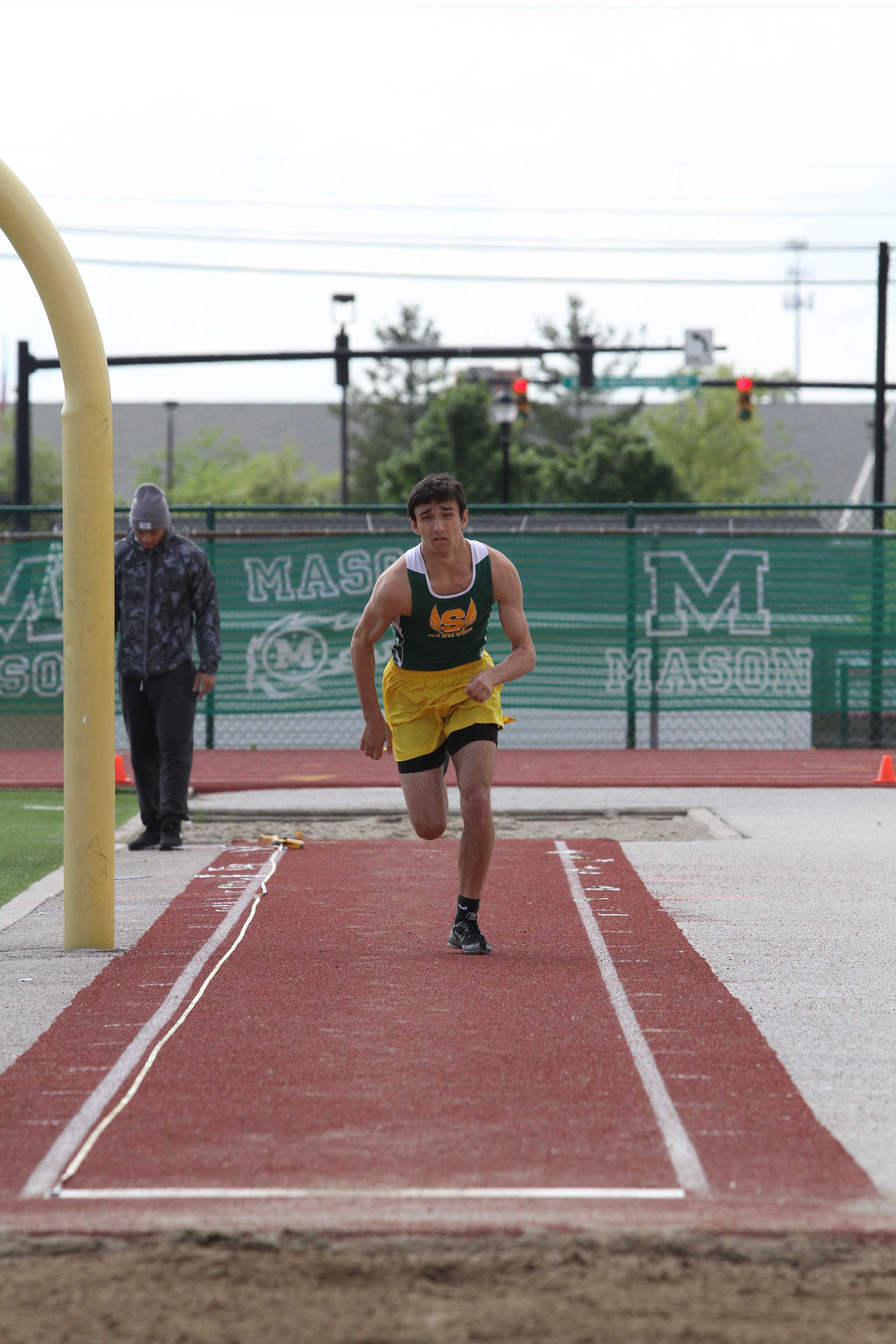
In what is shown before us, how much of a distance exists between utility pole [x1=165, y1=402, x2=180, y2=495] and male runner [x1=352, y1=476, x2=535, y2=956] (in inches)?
2532

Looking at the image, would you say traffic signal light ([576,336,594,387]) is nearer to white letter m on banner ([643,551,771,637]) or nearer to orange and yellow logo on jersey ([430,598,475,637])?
white letter m on banner ([643,551,771,637])

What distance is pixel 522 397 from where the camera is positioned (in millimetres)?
29547

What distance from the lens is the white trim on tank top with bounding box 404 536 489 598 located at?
615 centimetres

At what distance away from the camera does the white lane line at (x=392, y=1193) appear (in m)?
3.41

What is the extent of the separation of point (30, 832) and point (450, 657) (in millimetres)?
4514

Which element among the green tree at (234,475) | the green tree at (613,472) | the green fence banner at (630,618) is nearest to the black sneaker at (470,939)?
the green fence banner at (630,618)

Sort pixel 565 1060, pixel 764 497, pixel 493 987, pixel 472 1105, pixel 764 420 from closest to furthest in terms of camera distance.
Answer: pixel 472 1105, pixel 565 1060, pixel 493 987, pixel 764 497, pixel 764 420

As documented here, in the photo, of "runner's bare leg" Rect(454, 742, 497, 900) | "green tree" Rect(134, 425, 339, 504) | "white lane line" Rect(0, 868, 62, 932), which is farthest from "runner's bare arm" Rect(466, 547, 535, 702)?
"green tree" Rect(134, 425, 339, 504)

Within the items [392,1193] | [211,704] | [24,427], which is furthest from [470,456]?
[392,1193]

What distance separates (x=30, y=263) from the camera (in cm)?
577

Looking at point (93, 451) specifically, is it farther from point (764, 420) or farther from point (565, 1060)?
point (764, 420)

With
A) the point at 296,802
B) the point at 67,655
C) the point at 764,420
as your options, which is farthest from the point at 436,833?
the point at 764,420

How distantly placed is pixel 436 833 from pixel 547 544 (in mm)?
9795

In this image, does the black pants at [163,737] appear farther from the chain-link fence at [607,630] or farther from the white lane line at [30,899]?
the chain-link fence at [607,630]
